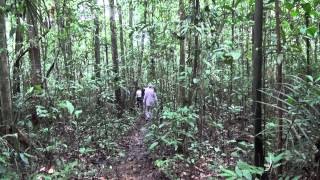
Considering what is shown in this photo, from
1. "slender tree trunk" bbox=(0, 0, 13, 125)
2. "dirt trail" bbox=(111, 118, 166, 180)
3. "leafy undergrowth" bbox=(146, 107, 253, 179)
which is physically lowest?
"dirt trail" bbox=(111, 118, 166, 180)

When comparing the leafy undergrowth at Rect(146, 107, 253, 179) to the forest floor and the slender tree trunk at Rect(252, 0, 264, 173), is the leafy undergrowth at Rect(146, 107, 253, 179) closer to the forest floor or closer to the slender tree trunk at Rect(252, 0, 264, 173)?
the forest floor

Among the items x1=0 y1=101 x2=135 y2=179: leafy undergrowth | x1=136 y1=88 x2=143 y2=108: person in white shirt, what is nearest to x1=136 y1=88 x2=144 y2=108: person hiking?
x1=136 y1=88 x2=143 y2=108: person in white shirt

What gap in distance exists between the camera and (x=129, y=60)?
39.5 ft

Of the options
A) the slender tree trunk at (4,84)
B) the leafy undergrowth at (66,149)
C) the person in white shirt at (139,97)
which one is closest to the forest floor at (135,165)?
the leafy undergrowth at (66,149)

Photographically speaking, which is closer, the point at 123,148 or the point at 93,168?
the point at 93,168

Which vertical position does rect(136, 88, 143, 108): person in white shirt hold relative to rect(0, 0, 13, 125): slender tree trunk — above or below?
below

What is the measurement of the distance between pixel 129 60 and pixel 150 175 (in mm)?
7038

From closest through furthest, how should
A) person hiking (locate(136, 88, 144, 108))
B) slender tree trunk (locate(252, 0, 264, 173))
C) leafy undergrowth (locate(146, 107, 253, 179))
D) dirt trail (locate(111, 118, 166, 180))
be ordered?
slender tree trunk (locate(252, 0, 264, 173)) < leafy undergrowth (locate(146, 107, 253, 179)) < dirt trail (locate(111, 118, 166, 180)) < person hiking (locate(136, 88, 144, 108))

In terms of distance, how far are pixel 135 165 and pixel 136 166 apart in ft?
0.26

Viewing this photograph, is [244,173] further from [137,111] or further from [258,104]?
[137,111]

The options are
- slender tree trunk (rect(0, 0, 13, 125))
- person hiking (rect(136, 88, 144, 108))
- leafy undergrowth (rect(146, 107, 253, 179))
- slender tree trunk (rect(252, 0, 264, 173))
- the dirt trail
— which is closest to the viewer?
slender tree trunk (rect(252, 0, 264, 173))

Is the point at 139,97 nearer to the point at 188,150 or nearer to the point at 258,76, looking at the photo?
the point at 188,150

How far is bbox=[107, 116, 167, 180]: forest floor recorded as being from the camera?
554cm

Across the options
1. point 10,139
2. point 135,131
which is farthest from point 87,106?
point 10,139
